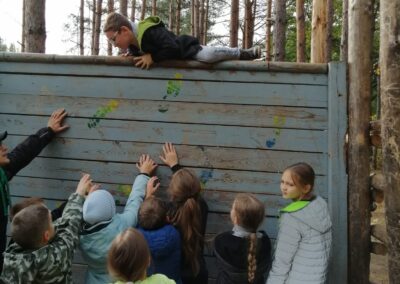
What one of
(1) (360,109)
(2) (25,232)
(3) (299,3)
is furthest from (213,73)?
(3) (299,3)

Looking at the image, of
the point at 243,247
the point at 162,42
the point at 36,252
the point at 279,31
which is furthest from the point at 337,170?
the point at 279,31

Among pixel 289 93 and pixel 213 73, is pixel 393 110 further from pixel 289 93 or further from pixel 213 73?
pixel 213 73

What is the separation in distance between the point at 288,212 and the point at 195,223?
2.15ft

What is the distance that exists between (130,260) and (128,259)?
0.01 m

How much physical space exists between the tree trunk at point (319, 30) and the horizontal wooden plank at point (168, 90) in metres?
3.42

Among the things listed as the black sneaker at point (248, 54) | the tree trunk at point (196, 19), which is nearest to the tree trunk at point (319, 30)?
the black sneaker at point (248, 54)

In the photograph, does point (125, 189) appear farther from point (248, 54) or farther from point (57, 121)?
point (248, 54)

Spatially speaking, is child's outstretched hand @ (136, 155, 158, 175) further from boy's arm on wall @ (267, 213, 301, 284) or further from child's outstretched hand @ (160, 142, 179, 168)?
boy's arm on wall @ (267, 213, 301, 284)

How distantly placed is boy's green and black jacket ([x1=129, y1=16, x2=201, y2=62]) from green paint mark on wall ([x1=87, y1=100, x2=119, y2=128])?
1.71 ft

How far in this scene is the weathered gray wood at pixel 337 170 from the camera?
3643 mm

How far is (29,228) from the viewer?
2.61 metres

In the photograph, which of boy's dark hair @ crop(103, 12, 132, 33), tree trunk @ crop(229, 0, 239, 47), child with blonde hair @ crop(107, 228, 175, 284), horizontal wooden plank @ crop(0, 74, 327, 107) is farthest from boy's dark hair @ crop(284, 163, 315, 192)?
tree trunk @ crop(229, 0, 239, 47)

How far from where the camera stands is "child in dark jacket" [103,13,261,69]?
377cm

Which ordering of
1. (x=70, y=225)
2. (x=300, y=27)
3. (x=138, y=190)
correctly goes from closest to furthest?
1. (x=70, y=225)
2. (x=138, y=190)
3. (x=300, y=27)
